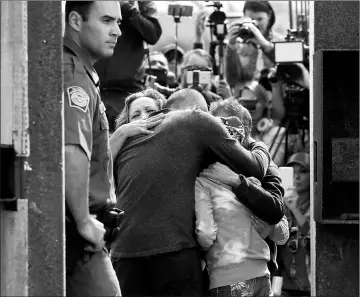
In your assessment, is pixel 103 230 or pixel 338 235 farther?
pixel 338 235

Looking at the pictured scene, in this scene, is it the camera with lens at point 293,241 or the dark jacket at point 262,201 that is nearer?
the dark jacket at point 262,201

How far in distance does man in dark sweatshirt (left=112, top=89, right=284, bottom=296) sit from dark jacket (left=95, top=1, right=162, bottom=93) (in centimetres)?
336

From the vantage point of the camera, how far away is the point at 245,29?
11.4 meters

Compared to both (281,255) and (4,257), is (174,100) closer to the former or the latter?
(4,257)

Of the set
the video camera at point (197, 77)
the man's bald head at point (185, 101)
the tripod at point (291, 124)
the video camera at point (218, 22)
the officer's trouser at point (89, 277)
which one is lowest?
the officer's trouser at point (89, 277)

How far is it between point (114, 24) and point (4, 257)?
136 cm

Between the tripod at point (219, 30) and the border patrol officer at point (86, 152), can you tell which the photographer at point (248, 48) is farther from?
the border patrol officer at point (86, 152)

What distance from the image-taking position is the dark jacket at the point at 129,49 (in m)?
10.1

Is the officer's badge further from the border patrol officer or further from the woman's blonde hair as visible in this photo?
the woman's blonde hair

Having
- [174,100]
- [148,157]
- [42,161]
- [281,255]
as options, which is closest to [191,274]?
[148,157]

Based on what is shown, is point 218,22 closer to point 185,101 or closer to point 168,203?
point 185,101

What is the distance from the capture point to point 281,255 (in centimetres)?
1062

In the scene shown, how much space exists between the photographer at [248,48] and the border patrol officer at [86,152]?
572cm

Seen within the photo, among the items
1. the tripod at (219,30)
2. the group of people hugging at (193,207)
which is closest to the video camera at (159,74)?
the tripod at (219,30)
